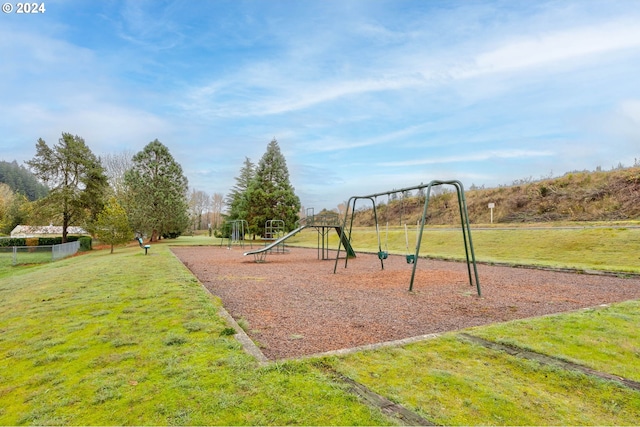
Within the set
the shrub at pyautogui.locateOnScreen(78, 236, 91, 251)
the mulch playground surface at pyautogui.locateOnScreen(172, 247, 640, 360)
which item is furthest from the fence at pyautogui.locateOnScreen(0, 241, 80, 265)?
the mulch playground surface at pyautogui.locateOnScreen(172, 247, 640, 360)

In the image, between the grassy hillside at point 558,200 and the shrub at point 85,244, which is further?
the shrub at point 85,244

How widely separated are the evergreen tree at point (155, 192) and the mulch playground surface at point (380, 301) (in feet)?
78.1

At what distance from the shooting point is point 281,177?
3319cm

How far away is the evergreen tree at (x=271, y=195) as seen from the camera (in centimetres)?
3158

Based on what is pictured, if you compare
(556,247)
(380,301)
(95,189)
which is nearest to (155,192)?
(95,189)

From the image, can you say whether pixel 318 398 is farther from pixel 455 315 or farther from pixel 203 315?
pixel 455 315

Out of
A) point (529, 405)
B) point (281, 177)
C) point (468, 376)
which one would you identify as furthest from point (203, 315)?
point (281, 177)

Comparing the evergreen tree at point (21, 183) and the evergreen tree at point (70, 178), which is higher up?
the evergreen tree at point (21, 183)

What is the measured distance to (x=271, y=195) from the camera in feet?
103

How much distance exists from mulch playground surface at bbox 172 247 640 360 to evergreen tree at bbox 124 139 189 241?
23814 millimetres

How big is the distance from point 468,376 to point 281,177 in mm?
30822

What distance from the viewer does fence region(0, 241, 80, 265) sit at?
22.1 m

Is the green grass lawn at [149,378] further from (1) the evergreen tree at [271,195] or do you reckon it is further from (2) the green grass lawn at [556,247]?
(1) the evergreen tree at [271,195]

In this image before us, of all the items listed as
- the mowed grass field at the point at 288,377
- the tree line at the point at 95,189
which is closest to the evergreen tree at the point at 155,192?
the tree line at the point at 95,189
